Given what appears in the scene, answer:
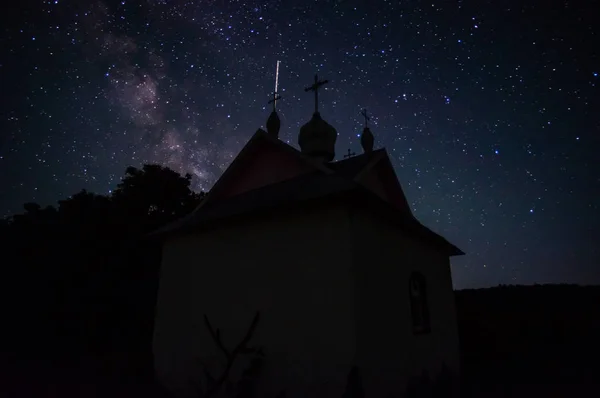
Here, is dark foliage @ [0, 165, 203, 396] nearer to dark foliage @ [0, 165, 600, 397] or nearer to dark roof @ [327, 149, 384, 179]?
dark foliage @ [0, 165, 600, 397]

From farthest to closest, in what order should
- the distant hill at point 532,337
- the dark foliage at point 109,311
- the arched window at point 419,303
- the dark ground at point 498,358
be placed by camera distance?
1. the dark foliage at point 109,311
2. the distant hill at point 532,337
3. the dark ground at point 498,358
4. the arched window at point 419,303

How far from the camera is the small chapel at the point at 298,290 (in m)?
7.47

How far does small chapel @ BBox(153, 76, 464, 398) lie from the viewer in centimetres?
747

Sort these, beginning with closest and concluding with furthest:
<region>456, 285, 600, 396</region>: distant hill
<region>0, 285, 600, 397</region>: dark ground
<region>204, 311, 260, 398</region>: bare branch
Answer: <region>204, 311, 260, 398</region>: bare branch → <region>0, 285, 600, 397</region>: dark ground → <region>456, 285, 600, 396</region>: distant hill

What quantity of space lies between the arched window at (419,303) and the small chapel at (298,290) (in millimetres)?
39

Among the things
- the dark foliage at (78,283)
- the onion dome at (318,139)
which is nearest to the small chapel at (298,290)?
the onion dome at (318,139)

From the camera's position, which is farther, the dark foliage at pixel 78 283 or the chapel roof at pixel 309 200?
the dark foliage at pixel 78 283

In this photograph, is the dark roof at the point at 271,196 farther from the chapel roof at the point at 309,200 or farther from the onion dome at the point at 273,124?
the onion dome at the point at 273,124

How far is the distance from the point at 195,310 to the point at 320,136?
6850 millimetres

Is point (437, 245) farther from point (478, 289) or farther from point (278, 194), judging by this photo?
point (478, 289)

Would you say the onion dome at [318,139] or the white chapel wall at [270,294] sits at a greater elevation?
the onion dome at [318,139]

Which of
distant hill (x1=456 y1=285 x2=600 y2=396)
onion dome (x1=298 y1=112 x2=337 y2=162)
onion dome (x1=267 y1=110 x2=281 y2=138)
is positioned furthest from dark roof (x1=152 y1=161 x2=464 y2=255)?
distant hill (x1=456 y1=285 x2=600 y2=396)

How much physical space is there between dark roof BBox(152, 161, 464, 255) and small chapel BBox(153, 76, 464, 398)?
50mm

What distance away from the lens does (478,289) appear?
85.5 feet
